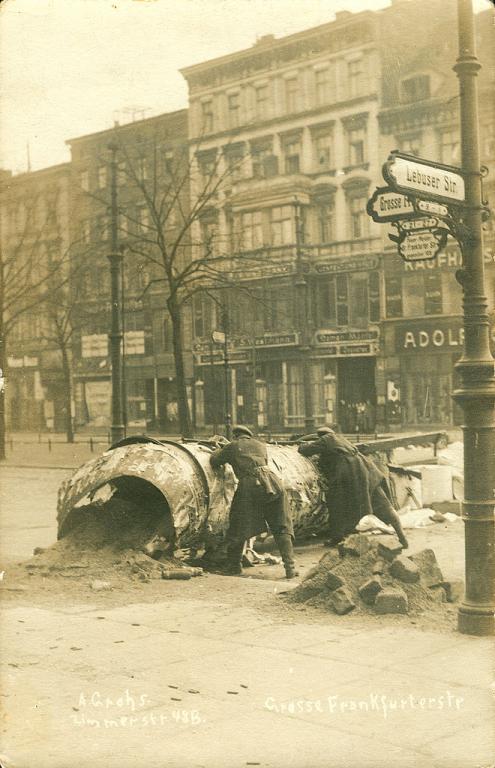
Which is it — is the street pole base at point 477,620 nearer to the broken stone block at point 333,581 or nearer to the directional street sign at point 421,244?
the broken stone block at point 333,581

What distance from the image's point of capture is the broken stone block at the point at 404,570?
7496mm

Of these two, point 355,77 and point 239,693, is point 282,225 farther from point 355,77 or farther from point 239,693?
point 239,693

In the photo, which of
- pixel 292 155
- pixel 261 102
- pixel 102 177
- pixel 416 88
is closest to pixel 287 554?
pixel 416 88

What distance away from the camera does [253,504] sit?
9602mm

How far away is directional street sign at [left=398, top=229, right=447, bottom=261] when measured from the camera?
684 cm

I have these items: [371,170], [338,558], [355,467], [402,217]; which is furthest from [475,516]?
[371,170]

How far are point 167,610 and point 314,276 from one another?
3265 cm

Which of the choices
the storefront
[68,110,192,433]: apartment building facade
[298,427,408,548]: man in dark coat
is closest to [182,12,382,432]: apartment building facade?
the storefront

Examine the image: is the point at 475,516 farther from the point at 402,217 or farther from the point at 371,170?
the point at 371,170

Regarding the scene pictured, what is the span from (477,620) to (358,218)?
33.4 m

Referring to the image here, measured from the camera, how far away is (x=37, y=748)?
456cm

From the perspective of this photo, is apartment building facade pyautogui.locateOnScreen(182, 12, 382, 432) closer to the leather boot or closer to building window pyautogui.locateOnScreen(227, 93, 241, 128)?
building window pyautogui.locateOnScreen(227, 93, 241, 128)

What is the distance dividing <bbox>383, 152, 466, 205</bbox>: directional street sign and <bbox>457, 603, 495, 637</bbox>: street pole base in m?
2.86

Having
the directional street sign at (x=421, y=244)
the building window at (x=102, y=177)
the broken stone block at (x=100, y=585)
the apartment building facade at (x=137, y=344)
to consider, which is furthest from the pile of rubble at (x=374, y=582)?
the building window at (x=102, y=177)
